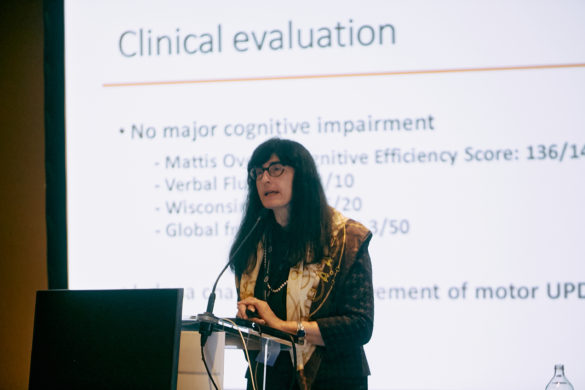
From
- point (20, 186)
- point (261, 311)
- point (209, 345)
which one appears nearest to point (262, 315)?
point (261, 311)

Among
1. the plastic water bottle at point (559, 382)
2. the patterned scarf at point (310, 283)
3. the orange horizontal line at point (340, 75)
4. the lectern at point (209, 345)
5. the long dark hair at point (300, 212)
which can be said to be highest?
the orange horizontal line at point (340, 75)

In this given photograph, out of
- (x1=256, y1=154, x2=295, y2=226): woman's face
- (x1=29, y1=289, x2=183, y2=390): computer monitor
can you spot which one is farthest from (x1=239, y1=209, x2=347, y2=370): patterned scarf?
(x1=29, y1=289, x2=183, y2=390): computer monitor

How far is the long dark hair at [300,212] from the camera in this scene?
5.87 feet

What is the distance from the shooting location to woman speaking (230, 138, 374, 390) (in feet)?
5.41

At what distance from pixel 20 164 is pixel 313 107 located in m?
1.53

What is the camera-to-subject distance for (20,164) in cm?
308

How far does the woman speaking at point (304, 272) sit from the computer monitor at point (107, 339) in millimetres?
295

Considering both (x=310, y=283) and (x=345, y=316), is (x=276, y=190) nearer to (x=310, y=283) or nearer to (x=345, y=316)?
(x=310, y=283)

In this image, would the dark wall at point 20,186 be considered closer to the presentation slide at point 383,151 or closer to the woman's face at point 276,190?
the presentation slide at point 383,151

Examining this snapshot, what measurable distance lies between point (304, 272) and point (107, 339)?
0.63m

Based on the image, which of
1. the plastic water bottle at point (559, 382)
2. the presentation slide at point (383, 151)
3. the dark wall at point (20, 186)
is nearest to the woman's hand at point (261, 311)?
the plastic water bottle at point (559, 382)

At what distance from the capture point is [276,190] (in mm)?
1779

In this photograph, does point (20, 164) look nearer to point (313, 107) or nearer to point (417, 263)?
point (313, 107)

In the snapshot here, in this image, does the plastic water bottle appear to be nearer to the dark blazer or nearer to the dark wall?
the dark blazer
